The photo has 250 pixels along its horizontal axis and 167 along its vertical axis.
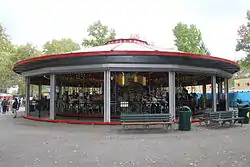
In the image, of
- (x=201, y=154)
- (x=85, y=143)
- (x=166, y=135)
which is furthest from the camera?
(x=166, y=135)

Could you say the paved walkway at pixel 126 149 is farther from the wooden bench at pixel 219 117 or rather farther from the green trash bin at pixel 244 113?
the green trash bin at pixel 244 113

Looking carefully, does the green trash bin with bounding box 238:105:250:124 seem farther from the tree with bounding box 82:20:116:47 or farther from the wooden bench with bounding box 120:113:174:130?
the tree with bounding box 82:20:116:47

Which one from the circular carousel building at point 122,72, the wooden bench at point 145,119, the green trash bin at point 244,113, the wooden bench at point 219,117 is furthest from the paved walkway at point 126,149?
the green trash bin at point 244,113

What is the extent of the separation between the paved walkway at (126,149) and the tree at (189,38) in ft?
120

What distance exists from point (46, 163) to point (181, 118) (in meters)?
7.11

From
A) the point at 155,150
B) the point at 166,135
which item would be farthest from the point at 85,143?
the point at 166,135

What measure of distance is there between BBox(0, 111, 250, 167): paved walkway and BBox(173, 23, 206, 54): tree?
36456mm

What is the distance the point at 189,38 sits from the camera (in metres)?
46.7

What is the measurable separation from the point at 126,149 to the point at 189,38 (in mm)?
41402

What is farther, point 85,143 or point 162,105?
point 162,105

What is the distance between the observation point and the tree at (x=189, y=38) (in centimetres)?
4597

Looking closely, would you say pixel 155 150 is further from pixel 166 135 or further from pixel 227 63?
pixel 227 63

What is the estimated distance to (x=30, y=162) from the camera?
6.46m

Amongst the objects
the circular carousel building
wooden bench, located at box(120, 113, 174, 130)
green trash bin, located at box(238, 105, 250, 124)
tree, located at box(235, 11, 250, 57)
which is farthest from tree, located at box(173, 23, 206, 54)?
wooden bench, located at box(120, 113, 174, 130)
